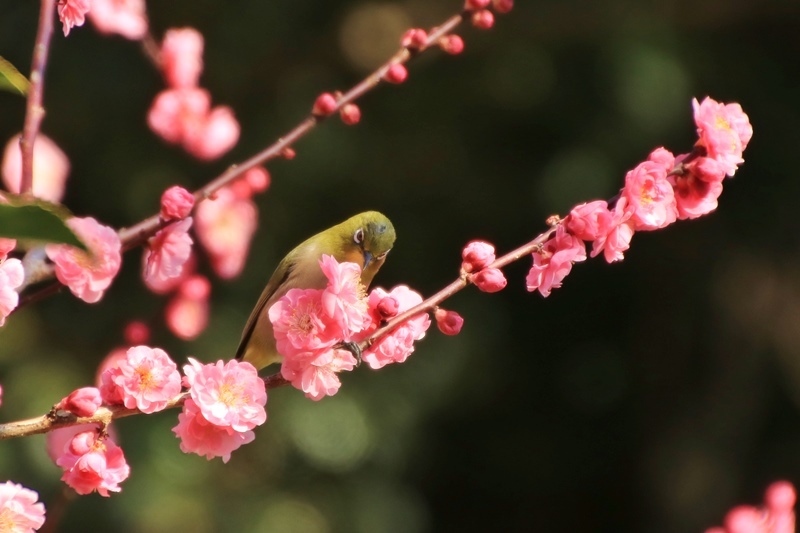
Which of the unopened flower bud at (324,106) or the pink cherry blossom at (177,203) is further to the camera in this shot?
the unopened flower bud at (324,106)

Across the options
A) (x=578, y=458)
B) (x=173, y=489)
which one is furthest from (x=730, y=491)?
(x=173, y=489)

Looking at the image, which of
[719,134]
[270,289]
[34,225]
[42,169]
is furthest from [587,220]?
[270,289]

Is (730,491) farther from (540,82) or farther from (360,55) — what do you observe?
(360,55)

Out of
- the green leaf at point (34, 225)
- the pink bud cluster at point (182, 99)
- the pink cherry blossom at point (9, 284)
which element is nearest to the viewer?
the green leaf at point (34, 225)

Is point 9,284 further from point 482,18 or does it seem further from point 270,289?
point 270,289

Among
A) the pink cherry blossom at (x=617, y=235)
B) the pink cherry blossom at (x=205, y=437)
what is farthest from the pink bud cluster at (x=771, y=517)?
the pink cherry blossom at (x=205, y=437)

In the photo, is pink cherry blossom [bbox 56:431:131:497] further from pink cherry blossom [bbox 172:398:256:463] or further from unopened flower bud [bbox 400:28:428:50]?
unopened flower bud [bbox 400:28:428:50]

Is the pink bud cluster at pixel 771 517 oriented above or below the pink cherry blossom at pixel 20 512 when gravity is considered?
below

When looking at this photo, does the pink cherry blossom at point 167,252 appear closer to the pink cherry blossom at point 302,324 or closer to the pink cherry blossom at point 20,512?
the pink cherry blossom at point 302,324

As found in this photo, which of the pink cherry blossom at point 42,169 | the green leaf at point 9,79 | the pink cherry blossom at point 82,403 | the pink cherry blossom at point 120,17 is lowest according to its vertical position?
the pink cherry blossom at point 82,403
